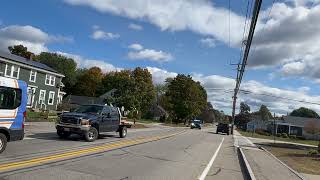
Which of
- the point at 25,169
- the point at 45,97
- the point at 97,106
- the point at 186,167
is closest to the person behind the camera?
the point at 25,169

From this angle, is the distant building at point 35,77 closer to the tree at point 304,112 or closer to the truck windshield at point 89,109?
the truck windshield at point 89,109

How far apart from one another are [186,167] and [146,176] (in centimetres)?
344

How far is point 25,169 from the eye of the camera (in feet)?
36.6

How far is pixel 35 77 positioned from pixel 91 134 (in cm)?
3859

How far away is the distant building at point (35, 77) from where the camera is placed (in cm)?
5234

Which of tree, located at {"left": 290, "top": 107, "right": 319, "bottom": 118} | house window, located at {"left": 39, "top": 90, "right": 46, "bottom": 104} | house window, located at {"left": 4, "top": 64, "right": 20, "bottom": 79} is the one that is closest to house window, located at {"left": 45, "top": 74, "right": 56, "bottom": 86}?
house window, located at {"left": 39, "top": 90, "right": 46, "bottom": 104}

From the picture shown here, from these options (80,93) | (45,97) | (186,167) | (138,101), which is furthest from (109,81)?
(186,167)

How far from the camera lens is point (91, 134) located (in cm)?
2189

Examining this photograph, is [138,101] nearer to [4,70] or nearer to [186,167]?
[4,70]

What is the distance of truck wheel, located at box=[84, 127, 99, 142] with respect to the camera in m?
21.4

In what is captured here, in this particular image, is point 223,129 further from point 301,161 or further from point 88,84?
point 88,84

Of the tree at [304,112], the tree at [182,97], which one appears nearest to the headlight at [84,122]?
the tree at [182,97]

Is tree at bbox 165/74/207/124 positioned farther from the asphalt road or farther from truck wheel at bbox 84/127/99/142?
the asphalt road

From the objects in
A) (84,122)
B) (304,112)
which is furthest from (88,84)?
(304,112)
